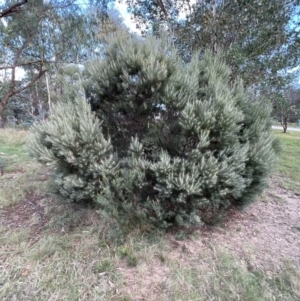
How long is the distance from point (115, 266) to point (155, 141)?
1120 mm

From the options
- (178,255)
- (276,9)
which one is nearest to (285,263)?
(178,255)

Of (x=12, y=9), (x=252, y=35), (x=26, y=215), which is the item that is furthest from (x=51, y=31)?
(x=26, y=215)

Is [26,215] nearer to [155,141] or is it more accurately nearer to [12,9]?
[155,141]

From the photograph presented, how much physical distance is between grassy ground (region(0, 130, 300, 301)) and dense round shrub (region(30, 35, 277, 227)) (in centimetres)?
26

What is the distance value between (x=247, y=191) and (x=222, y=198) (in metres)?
0.31

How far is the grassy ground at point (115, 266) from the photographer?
1.50 meters

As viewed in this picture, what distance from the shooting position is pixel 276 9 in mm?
3348

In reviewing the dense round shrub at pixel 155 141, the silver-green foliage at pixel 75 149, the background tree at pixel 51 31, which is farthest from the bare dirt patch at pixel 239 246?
the background tree at pixel 51 31

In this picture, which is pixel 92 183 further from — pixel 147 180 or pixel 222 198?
pixel 222 198

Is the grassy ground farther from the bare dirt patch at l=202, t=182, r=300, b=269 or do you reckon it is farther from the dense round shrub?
the dense round shrub

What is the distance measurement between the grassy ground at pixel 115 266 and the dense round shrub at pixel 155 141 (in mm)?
258

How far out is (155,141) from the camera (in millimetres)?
2016

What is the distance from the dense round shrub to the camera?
5.72ft

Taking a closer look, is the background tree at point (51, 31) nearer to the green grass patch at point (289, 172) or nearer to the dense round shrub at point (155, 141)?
the dense round shrub at point (155, 141)
